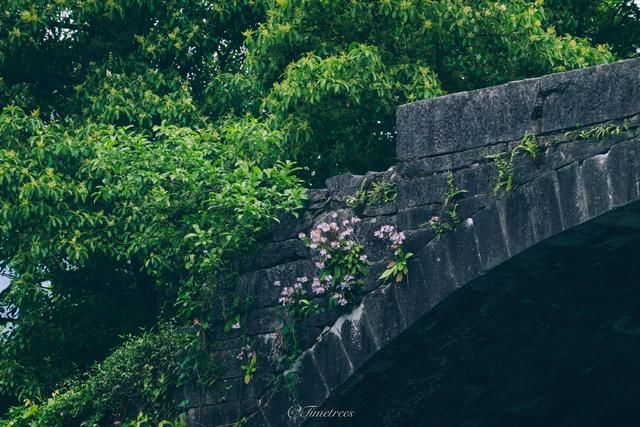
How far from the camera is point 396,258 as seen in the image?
697 centimetres

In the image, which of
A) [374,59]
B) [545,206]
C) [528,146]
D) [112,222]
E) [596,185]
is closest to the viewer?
[596,185]

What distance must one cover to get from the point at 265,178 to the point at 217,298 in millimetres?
914

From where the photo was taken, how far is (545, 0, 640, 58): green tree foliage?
38.0ft

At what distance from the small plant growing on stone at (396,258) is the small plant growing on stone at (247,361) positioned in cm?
111

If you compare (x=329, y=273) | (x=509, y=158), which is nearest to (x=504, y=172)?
(x=509, y=158)

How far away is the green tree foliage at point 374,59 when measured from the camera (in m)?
9.03

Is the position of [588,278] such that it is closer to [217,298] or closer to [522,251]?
[522,251]

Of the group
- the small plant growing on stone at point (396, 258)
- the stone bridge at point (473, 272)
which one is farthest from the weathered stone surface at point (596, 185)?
the small plant growing on stone at point (396, 258)

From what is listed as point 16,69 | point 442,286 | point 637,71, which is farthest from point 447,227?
point 16,69

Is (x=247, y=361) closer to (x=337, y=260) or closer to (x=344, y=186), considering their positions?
(x=337, y=260)

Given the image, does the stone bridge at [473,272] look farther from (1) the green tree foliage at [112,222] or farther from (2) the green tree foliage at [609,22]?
(2) the green tree foliage at [609,22]

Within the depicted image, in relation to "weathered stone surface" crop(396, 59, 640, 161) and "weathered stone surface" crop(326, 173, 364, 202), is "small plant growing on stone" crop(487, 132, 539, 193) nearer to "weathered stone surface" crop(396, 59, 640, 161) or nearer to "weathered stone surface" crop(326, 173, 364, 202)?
"weathered stone surface" crop(396, 59, 640, 161)

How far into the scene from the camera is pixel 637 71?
6234 mm

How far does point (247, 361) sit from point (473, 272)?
5.87 ft
